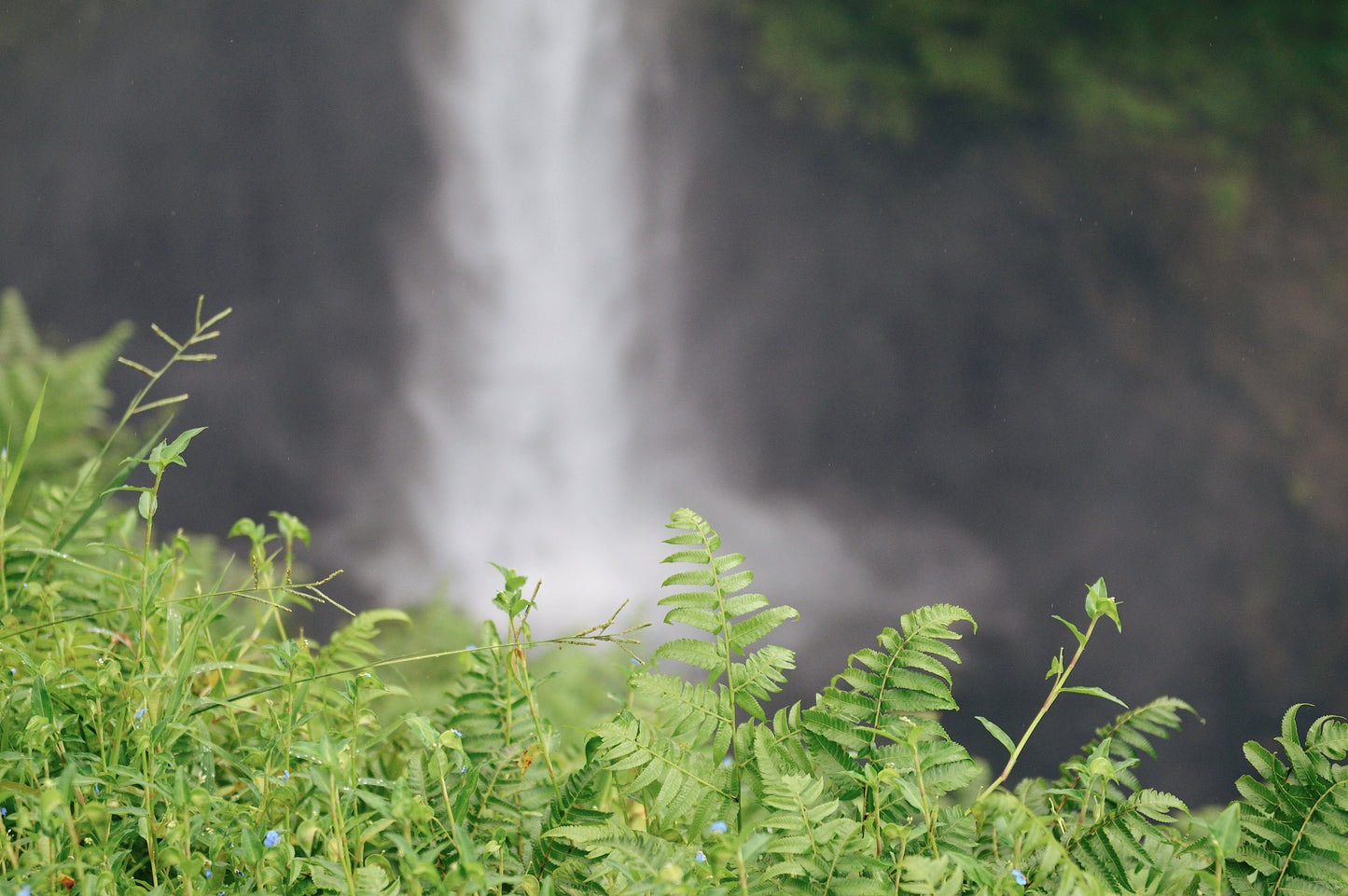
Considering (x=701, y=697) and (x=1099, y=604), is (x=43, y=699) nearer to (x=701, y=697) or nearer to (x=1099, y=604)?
(x=701, y=697)

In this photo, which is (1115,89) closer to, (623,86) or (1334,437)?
(1334,437)

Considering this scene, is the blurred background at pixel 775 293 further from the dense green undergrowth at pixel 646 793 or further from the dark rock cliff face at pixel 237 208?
the dense green undergrowth at pixel 646 793

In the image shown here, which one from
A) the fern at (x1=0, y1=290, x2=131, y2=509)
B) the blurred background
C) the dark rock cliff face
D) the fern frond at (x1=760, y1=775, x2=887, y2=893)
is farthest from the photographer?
the blurred background

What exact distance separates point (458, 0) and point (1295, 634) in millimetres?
9199

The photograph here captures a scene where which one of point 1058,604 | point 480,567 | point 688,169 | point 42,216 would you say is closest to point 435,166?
point 688,169

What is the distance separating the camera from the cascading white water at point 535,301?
311 inches

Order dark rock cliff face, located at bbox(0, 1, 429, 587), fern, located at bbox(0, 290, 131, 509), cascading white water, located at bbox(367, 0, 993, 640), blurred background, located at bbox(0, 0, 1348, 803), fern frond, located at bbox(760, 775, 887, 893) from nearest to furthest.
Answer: fern frond, located at bbox(760, 775, 887, 893) < fern, located at bbox(0, 290, 131, 509) < dark rock cliff face, located at bbox(0, 1, 429, 587) < blurred background, located at bbox(0, 0, 1348, 803) < cascading white water, located at bbox(367, 0, 993, 640)

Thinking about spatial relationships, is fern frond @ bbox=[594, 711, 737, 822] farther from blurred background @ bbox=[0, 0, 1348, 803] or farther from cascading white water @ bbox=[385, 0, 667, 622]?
cascading white water @ bbox=[385, 0, 667, 622]

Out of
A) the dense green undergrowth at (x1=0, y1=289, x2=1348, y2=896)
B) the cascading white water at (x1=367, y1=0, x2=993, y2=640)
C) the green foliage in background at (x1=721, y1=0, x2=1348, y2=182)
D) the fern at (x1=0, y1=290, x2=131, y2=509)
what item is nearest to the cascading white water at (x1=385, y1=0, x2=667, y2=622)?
the cascading white water at (x1=367, y1=0, x2=993, y2=640)

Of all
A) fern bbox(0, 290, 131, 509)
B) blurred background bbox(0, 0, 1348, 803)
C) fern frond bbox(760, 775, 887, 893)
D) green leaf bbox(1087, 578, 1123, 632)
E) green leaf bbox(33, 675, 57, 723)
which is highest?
blurred background bbox(0, 0, 1348, 803)

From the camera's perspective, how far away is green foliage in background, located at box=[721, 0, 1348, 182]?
21.2 ft

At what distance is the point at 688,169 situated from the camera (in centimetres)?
840

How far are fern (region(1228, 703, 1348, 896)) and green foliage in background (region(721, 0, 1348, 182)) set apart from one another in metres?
7.92

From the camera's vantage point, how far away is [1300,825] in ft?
1.98
